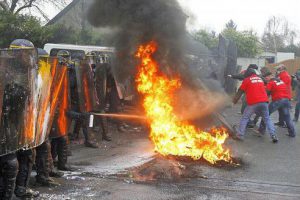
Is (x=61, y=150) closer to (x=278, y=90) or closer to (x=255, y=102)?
(x=255, y=102)

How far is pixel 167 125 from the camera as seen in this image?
773 cm

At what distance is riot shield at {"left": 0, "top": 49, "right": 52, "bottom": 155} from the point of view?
4297mm

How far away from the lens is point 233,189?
5789 mm

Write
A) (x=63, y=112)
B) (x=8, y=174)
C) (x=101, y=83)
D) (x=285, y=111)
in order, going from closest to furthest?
(x=8, y=174)
(x=63, y=112)
(x=101, y=83)
(x=285, y=111)

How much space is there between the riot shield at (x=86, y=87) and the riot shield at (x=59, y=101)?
140 cm

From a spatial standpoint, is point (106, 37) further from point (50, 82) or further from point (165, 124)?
point (50, 82)

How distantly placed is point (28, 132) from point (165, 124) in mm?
3444

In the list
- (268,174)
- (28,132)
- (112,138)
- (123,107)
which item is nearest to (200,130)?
(268,174)

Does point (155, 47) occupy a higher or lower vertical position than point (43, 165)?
higher

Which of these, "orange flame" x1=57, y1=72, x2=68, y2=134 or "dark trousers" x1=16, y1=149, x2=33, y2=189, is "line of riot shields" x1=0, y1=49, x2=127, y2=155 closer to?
"orange flame" x1=57, y1=72, x2=68, y2=134

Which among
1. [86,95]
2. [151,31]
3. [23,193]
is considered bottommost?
[23,193]

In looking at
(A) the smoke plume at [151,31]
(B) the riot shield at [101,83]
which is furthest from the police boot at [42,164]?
(B) the riot shield at [101,83]

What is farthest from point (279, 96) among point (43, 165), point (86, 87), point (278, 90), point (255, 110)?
point (43, 165)

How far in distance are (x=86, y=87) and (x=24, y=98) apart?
357 centimetres
